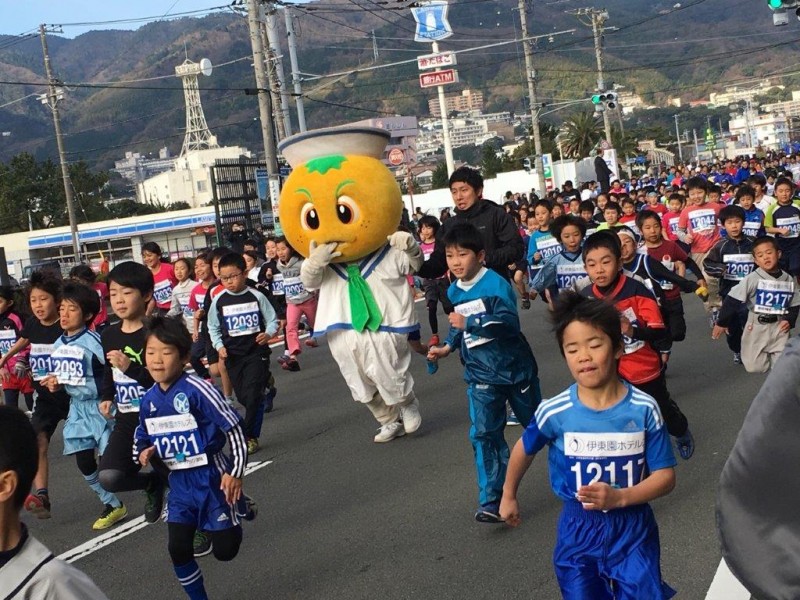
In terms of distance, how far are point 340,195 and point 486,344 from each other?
213 centimetres

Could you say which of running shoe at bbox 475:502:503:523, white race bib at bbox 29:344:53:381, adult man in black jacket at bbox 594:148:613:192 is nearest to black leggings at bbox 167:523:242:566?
running shoe at bbox 475:502:503:523

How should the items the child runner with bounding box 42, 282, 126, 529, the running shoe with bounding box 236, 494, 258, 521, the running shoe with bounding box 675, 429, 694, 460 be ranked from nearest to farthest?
the running shoe with bounding box 236, 494, 258, 521 → the running shoe with bounding box 675, 429, 694, 460 → the child runner with bounding box 42, 282, 126, 529

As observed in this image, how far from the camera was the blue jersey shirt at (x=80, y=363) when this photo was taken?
7.16 metres

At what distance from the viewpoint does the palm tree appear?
71.5m

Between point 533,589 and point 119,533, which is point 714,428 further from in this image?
point 119,533

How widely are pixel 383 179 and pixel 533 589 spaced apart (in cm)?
388

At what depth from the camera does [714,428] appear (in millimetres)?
8047

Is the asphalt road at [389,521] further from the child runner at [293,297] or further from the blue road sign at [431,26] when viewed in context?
the blue road sign at [431,26]

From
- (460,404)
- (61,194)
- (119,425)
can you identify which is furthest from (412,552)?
(61,194)

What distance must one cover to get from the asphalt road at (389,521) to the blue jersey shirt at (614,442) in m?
1.28

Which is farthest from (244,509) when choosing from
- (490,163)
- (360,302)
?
(490,163)

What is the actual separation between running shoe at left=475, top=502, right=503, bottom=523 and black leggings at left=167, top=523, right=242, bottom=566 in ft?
4.90

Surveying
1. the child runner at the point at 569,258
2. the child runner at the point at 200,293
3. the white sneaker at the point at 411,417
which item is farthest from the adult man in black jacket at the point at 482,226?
the child runner at the point at 200,293

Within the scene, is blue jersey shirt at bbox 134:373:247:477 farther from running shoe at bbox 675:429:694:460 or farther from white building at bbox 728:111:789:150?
white building at bbox 728:111:789:150
